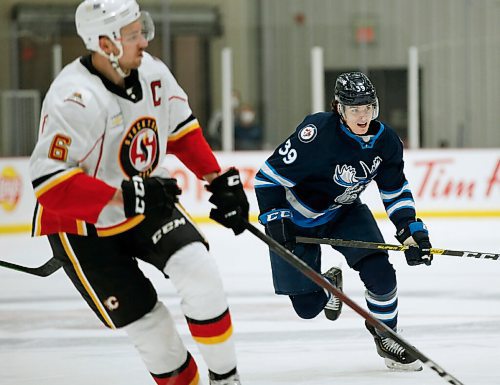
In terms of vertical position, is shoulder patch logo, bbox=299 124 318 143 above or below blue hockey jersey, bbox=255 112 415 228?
above

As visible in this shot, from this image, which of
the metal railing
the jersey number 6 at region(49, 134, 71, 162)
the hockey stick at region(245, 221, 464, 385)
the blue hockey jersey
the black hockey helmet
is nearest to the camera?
the jersey number 6 at region(49, 134, 71, 162)

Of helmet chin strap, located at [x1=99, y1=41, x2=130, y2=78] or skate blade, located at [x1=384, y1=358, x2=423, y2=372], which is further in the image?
skate blade, located at [x1=384, y1=358, x2=423, y2=372]

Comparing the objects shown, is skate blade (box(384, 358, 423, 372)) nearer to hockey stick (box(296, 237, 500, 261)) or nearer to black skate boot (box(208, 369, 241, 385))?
hockey stick (box(296, 237, 500, 261))

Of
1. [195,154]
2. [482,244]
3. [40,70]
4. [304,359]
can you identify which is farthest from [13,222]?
[195,154]

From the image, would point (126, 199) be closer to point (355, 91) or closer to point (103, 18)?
point (103, 18)

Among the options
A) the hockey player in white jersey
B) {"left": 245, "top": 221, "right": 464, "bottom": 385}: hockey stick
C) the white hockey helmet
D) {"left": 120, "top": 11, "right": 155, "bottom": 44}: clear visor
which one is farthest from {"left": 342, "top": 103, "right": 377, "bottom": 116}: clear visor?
the white hockey helmet

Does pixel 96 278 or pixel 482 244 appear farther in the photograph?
pixel 482 244

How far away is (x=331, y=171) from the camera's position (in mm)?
3236

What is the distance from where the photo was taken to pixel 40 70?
8273mm

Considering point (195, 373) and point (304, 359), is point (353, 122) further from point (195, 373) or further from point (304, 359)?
point (195, 373)

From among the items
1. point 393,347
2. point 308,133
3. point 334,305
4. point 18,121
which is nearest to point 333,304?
point 334,305

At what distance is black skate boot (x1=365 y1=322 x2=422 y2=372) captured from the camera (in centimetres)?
317

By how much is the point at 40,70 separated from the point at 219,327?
628 centimetres

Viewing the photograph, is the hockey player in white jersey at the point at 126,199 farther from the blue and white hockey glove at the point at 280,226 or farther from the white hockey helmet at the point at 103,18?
the blue and white hockey glove at the point at 280,226
